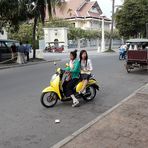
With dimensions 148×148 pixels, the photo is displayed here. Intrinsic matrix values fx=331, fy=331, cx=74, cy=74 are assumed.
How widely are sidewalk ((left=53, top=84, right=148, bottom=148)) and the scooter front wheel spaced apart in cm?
168

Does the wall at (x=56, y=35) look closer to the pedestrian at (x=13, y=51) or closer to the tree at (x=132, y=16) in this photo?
the tree at (x=132, y=16)

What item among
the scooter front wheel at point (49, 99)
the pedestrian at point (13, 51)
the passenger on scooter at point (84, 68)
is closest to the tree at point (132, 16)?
the pedestrian at point (13, 51)

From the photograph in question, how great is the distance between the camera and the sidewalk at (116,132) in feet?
18.2

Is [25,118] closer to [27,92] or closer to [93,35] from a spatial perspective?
[27,92]

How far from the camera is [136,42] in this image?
19125 millimetres

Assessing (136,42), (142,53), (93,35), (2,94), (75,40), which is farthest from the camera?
(93,35)

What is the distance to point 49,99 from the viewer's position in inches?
348

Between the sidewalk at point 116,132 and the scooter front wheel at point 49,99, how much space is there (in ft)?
5.51

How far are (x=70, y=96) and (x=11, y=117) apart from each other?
1.87 m

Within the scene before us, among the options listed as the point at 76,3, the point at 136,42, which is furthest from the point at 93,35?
the point at 136,42

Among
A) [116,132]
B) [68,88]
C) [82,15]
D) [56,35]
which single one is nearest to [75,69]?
[68,88]

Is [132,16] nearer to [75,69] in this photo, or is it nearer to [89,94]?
[89,94]

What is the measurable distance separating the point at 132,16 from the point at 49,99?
112ft

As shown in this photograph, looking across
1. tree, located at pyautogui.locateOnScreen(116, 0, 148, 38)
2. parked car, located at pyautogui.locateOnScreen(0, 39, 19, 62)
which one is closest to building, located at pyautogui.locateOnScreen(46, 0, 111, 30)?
tree, located at pyautogui.locateOnScreen(116, 0, 148, 38)
